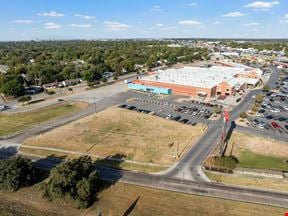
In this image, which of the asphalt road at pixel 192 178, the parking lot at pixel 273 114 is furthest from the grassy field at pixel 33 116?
the parking lot at pixel 273 114

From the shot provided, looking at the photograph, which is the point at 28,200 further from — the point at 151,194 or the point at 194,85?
the point at 194,85

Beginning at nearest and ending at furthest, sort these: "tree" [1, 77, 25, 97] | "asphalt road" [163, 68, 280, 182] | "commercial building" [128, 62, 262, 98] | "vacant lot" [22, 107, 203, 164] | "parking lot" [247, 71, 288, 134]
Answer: "asphalt road" [163, 68, 280, 182] < "vacant lot" [22, 107, 203, 164] < "parking lot" [247, 71, 288, 134] < "tree" [1, 77, 25, 97] < "commercial building" [128, 62, 262, 98]

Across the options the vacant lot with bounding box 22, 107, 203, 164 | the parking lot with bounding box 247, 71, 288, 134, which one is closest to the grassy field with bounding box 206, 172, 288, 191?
the vacant lot with bounding box 22, 107, 203, 164

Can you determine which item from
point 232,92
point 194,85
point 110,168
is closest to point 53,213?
point 110,168

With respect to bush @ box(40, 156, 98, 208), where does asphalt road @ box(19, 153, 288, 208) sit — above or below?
below

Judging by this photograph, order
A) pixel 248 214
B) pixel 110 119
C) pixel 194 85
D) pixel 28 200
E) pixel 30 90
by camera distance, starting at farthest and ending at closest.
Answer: pixel 30 90
pixel 194 85
pixel 110 119
pixel 28 200
pixel 248 214

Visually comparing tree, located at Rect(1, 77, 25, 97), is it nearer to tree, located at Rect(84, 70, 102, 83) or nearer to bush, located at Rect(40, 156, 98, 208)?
tree, located at Rect(84, 70, 102, 83)

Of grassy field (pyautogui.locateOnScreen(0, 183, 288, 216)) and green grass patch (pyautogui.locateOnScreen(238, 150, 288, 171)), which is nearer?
grassy field (pyautogui.locateOnScreen(0, 183, 288, 216))

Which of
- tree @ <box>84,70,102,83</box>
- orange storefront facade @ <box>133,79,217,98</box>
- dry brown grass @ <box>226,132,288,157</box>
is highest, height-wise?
tree @ <box>84,70,102,83</box>
